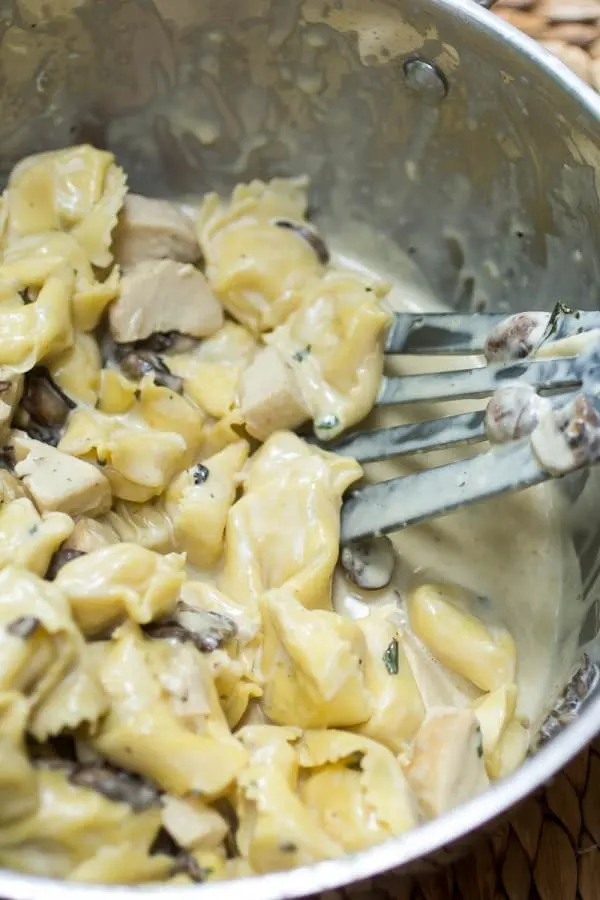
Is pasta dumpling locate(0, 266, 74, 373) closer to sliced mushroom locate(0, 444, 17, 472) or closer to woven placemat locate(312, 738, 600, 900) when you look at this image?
sliced mushroom locate(0, 444, 17, 472)

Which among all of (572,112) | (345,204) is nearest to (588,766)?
(572,112)

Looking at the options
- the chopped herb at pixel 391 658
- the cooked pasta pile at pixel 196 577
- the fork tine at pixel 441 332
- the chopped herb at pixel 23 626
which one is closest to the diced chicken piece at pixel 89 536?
the cooked pasta pile at pixel 196 577

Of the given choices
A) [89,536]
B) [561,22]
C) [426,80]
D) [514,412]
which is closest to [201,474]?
[89,536]

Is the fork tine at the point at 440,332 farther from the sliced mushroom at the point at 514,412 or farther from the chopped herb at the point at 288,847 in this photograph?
the chopped herb at the point at 288,847

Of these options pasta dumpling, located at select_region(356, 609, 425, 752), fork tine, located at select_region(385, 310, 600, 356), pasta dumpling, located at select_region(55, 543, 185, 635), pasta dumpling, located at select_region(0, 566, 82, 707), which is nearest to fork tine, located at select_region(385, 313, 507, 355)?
fork tine, located at select_region(385, 310, 600, 356)

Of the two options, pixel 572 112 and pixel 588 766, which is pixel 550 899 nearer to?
pixel 588 766

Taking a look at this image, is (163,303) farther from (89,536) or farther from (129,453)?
(89,536)
